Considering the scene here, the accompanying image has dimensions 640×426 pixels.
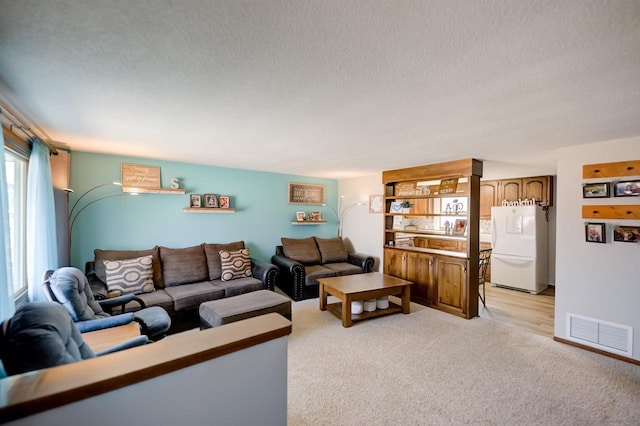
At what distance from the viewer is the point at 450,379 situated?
2330mm

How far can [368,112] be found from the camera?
204 cm

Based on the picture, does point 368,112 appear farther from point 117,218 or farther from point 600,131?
point 117,218

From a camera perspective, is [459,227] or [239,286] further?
[459,227]

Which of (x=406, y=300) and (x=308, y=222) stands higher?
(x=308, y=222)

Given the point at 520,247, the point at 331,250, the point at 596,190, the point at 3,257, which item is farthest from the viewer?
the point at 331,250

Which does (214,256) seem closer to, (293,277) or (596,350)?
(293,277)

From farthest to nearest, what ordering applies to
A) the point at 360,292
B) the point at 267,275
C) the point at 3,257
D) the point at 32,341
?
the point at 267,275 < the point at 360,292 < the point at 3,257 < the point at 32,341

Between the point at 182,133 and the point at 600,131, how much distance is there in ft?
12.5

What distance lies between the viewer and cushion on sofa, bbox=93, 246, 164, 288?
3.36 metres

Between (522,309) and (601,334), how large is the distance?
138 cm

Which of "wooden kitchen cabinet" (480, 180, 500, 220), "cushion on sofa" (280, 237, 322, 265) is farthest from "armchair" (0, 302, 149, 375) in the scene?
"wooden kitchen cabinet" (480, 180, 500, 220)

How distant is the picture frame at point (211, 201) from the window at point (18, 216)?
206 centimetres

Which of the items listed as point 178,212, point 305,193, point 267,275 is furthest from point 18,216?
point 305,193

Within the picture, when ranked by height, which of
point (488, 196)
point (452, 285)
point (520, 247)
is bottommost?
point (452, 285)
